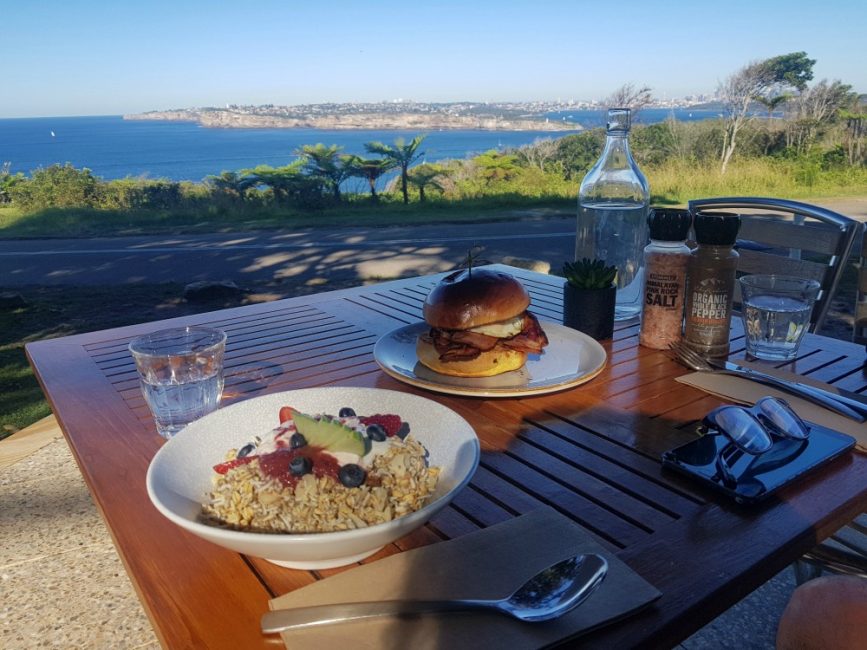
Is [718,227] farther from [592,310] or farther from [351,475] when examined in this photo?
[351,475]

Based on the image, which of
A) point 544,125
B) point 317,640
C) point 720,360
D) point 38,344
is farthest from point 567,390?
point 544,125

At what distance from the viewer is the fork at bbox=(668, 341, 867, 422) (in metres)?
1.26

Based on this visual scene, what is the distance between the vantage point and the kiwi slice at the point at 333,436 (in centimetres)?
91

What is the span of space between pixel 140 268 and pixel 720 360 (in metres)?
8.58

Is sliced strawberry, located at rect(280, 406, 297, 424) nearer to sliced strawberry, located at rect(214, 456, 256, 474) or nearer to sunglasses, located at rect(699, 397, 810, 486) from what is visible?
sliced strawberry, located at rect(214, 456, 256, 474)

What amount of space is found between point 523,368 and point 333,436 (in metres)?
0.72

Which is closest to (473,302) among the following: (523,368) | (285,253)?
(523,368)

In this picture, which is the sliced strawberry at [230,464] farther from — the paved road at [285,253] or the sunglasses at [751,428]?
the paved road at [285,253]

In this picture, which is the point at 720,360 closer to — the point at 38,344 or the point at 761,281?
the point at 761,281

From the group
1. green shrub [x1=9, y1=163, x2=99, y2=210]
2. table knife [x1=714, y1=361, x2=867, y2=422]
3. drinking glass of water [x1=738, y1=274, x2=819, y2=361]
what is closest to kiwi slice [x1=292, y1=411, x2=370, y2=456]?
table knife [x1=714, y1=361, x2=867, y2=422]

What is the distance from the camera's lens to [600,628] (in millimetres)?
738

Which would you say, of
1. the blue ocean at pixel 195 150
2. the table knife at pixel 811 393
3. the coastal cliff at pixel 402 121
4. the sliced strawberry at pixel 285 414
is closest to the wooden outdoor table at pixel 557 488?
the table knife at pixel 811 393

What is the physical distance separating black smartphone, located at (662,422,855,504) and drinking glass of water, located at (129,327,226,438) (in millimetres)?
895

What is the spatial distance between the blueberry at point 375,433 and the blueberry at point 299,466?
0.10m
